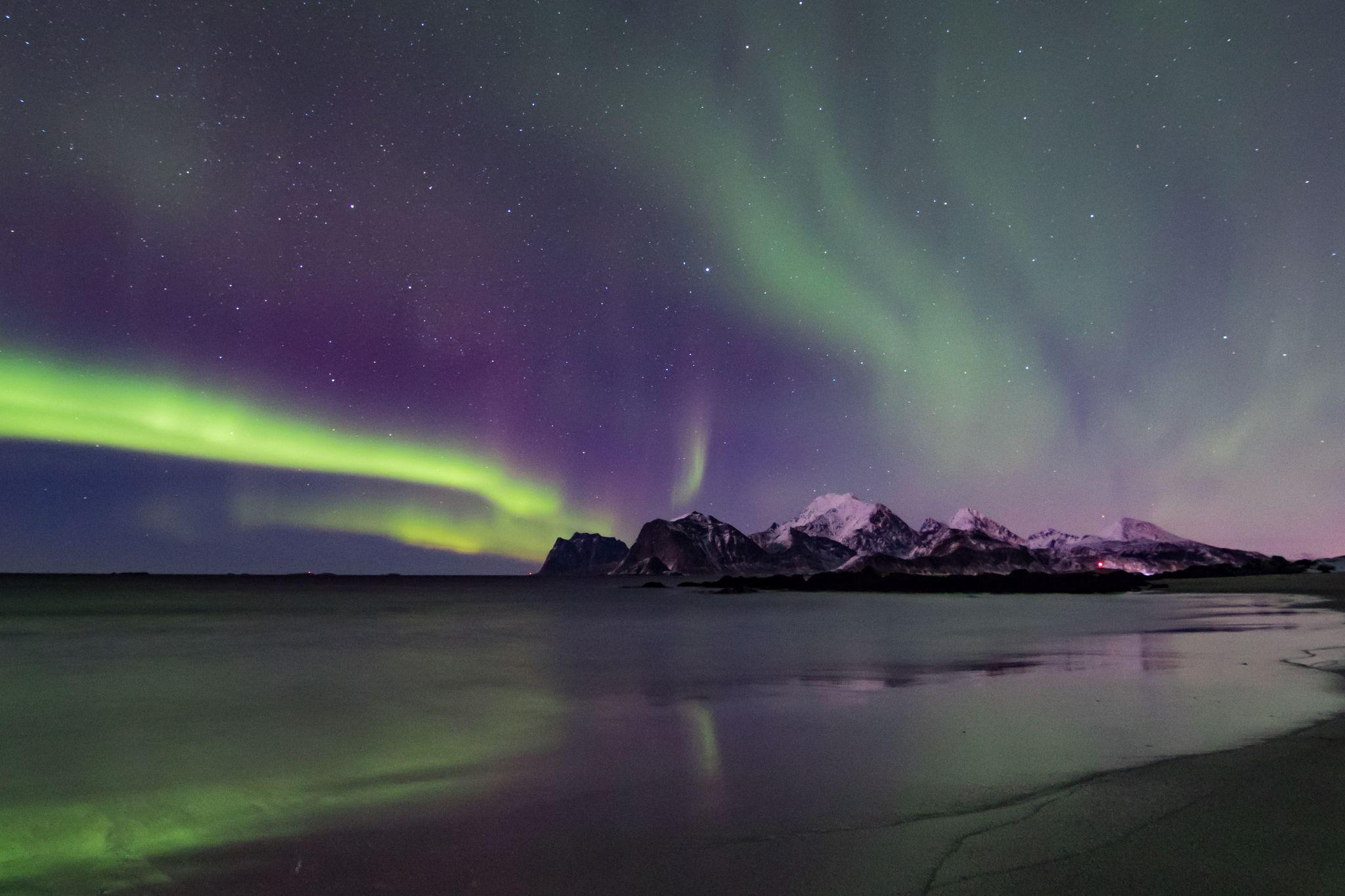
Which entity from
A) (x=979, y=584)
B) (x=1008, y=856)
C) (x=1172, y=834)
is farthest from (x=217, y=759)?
(x=979, y=584)

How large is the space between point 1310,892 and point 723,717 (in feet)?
33.5

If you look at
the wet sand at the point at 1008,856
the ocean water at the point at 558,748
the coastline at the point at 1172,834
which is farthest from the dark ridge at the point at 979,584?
the wet sand at the point at 1008,856

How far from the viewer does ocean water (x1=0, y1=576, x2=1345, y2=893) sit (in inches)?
281

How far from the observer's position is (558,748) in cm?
1252

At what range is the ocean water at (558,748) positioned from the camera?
281 inches

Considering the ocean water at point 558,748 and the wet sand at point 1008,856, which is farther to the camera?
the ocean water at point 558,748

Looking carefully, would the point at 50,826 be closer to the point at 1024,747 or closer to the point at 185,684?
the point at 1024,747

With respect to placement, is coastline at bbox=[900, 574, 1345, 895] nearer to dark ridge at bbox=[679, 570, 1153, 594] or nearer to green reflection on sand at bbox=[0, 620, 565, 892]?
green reflection on sand at bbox=[0, 620, 565, 892]

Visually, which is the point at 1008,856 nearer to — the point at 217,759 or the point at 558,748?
the point at 558,748

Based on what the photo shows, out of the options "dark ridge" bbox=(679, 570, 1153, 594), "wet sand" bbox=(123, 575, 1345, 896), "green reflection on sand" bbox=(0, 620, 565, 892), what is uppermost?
"dark ridge" bbox=(679, 570, 1153, 594)

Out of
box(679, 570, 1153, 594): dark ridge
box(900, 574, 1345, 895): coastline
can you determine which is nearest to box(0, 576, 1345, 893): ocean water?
box(900, 574, 1345, 895): coastline

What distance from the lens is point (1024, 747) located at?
36.2 feet

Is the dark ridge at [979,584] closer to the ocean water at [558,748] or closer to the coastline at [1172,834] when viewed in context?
the ocean water at [558,748]

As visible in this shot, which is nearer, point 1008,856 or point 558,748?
point 1008,856
